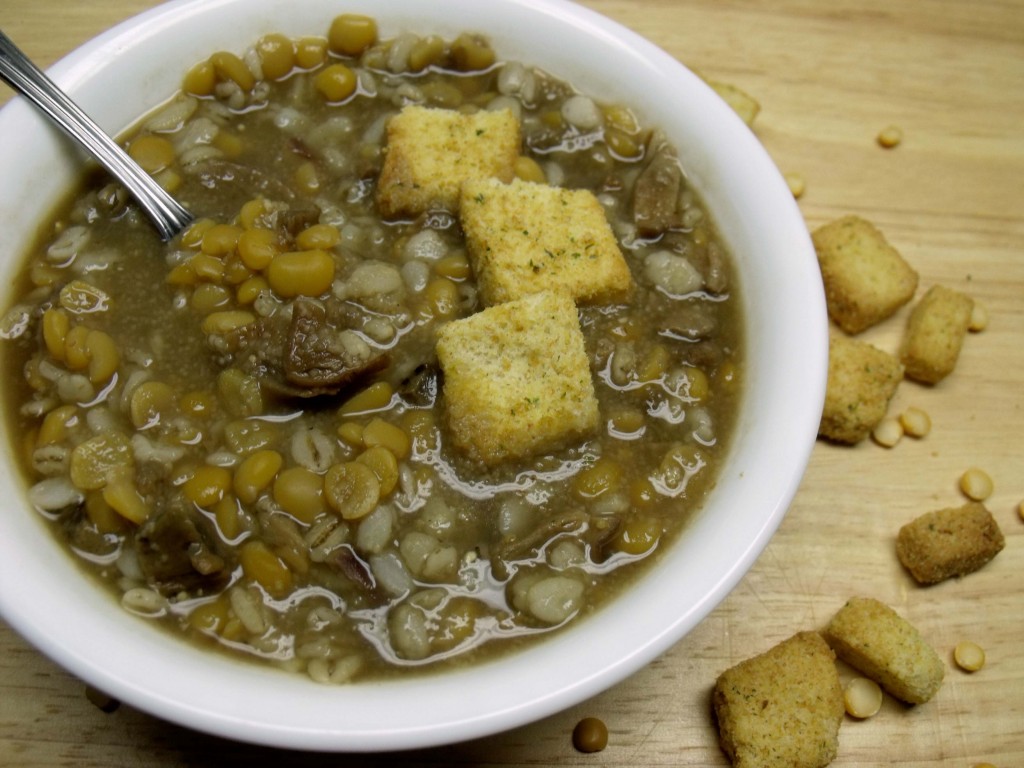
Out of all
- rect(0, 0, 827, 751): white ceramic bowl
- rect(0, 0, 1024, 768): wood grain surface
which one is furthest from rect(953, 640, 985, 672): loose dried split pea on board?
rect(0, 0, 827, 751): white ceramic bowl

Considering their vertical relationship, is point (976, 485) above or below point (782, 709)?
below

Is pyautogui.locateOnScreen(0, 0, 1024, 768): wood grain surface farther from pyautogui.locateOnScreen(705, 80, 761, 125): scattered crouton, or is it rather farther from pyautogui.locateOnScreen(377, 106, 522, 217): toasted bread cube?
pyautogui.locateOnScreen(377, 106, 522, 217): toasted bread cube

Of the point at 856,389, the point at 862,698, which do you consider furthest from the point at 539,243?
the point at 862,698

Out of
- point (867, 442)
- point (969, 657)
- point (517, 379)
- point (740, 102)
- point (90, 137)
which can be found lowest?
point (969, 657)

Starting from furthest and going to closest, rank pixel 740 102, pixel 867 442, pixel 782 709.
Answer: pixel 740 102 → pixel 867 442 → pixel 782 709

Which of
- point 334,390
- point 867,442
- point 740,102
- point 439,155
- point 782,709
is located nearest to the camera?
point 334,390

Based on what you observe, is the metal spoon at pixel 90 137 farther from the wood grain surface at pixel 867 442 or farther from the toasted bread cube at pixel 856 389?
the toasted bread cube at pixel 856 389

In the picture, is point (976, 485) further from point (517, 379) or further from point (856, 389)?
point (517, 379)
